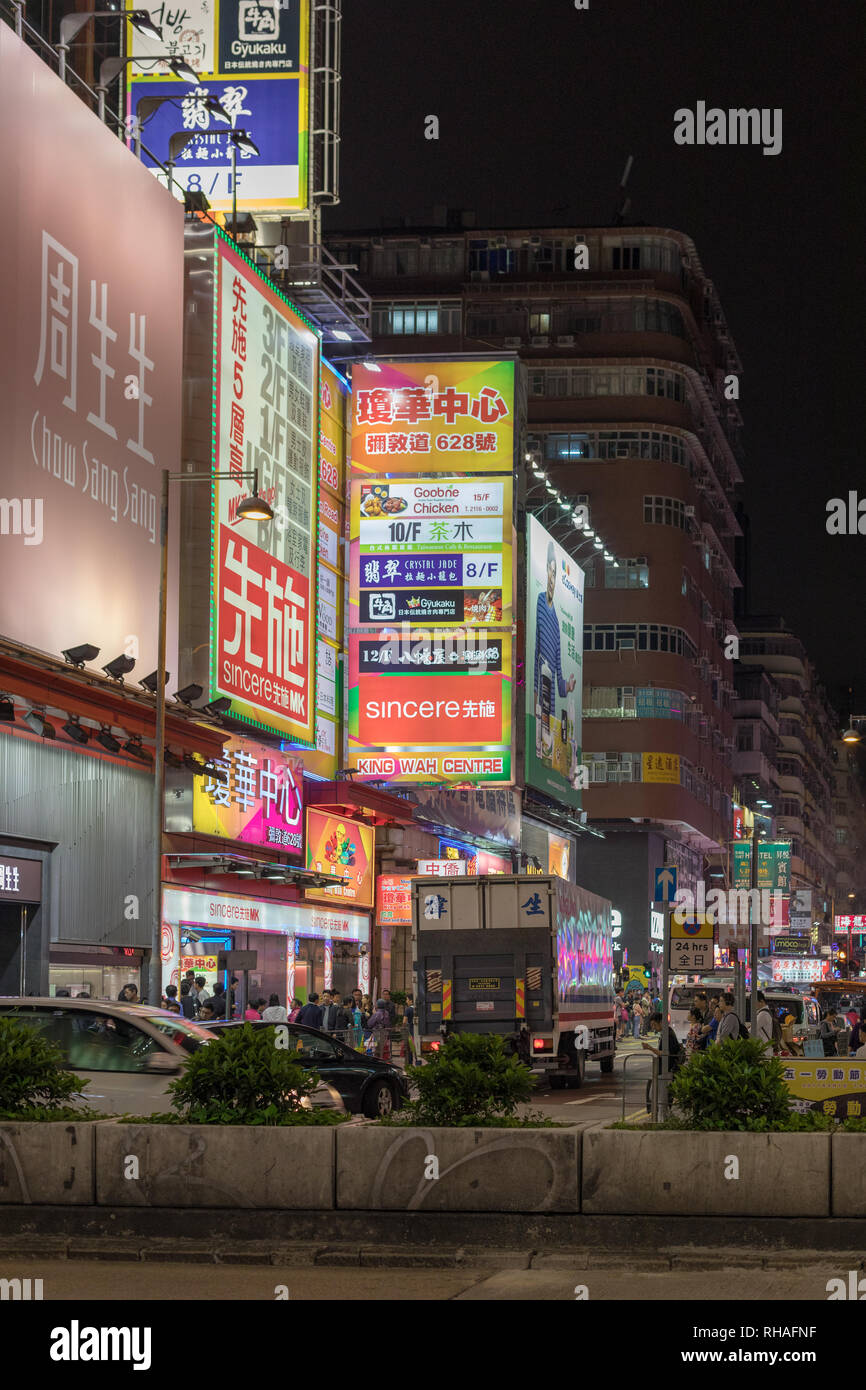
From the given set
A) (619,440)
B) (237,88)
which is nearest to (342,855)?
(237,88)

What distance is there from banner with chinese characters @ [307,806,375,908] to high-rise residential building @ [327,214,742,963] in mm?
41532

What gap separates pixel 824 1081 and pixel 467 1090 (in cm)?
554

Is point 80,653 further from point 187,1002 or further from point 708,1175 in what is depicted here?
point 708,1175

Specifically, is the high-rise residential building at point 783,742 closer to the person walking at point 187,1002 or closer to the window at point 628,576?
the window at point 628,576

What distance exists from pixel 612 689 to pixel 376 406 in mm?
46443

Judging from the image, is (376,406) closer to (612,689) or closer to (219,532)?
(219,532)

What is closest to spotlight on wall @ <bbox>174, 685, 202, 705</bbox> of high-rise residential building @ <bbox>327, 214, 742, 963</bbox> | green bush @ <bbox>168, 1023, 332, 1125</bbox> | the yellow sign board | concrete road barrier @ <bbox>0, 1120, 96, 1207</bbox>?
green bush @ <bbox>168, 1023, 332, 1125</bbox>

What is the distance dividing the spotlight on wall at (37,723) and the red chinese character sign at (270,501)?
831cm

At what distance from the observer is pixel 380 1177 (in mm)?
13531

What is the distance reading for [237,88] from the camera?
1687 inches

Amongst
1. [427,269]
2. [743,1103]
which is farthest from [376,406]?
[427,269]

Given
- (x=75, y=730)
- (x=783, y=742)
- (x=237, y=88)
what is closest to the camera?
(x=75, y=730)

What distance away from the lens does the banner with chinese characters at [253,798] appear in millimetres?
37531

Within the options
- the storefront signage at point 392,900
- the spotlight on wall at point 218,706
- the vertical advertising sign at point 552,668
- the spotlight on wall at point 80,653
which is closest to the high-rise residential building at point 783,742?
the vertical advertising sign at point 552,668
